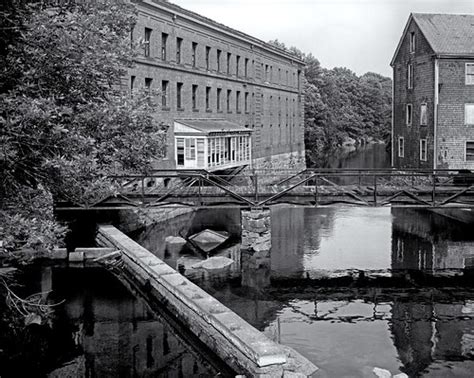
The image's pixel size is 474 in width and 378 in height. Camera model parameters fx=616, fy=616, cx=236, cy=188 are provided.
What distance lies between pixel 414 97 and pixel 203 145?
1326 cm

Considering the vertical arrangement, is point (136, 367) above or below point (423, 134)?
below

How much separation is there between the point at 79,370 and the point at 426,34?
29238mm

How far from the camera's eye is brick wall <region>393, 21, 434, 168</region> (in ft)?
115

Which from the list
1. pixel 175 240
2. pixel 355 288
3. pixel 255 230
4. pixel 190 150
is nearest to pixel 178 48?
pixel 190 150

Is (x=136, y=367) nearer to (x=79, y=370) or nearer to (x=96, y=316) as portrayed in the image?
(x=79, y=370)

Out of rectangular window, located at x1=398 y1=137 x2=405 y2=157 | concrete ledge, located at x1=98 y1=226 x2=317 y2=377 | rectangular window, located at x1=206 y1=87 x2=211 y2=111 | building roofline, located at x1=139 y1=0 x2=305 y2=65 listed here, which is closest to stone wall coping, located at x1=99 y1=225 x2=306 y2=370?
concrete ledge, located at x1=98 y1=226 x2=317 y2=377

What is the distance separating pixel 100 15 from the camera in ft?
57.5

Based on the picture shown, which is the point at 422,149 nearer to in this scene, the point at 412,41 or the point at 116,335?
the point at 412,41

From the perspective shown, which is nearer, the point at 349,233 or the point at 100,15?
the point at 100,15

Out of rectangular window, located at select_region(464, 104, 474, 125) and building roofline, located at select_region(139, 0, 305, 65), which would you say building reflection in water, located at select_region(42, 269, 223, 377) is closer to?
building roofline, located at select_region(139, 0, 305, 65)

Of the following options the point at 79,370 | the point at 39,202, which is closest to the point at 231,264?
the point at 79,370

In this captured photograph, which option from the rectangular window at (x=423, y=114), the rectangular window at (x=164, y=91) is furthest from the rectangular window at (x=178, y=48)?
the rectangular window at (x=423, y=114)

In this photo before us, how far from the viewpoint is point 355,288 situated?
1897 centimetres

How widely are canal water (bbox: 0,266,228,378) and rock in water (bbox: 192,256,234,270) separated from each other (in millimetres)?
3626
